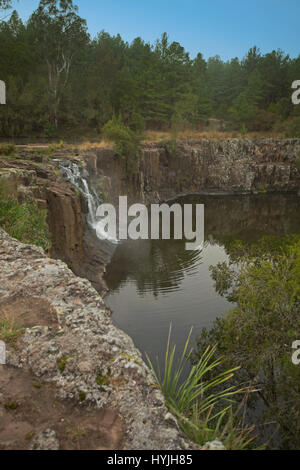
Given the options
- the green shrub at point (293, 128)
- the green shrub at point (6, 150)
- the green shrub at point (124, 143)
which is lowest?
the green shrub at point (6, 150)

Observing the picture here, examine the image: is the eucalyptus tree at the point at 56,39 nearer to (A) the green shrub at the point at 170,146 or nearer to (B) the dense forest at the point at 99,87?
(B) the dense forest at the point at 99,87

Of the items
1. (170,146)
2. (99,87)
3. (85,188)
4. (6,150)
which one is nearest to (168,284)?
(85,188)

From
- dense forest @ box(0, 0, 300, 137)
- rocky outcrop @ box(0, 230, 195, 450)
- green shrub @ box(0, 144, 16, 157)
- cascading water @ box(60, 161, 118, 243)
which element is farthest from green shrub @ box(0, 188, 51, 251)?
dense forest @ box(0, 0, 300, 137)

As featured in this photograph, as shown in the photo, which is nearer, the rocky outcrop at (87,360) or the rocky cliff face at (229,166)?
the rocky outcrop at (87,360)

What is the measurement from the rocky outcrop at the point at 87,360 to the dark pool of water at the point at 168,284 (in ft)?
29.2

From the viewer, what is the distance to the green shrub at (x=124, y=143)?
39.3 m

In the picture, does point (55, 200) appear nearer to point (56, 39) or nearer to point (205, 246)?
point (205, 246)

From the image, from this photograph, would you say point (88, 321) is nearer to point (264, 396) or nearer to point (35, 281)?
point (35, 281)

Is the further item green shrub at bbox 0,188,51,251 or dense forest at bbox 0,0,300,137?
dense forest at bbox 0,0,300,137

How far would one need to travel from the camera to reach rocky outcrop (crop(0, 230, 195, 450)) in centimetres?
390

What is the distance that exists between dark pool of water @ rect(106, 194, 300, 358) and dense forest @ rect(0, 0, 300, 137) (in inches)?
894

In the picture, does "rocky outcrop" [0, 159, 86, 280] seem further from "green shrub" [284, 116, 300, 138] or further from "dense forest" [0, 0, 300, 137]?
"green shrub" [284, 116, 300, 138]

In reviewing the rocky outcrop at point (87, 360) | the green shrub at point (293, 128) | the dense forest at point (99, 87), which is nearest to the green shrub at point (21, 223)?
the rocky outcrop at point (87, 360)
